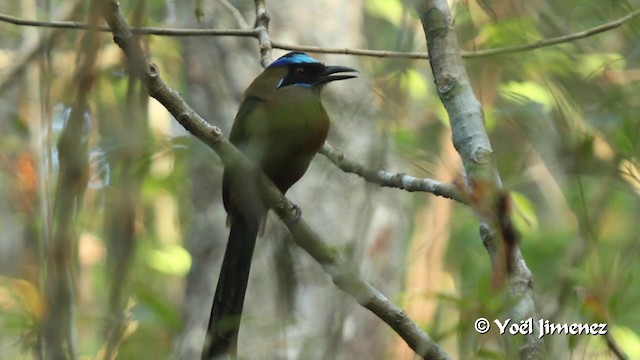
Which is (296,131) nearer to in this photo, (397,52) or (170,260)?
(397,52)

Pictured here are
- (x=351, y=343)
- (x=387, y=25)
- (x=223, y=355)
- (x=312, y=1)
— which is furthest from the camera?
(x=387, y=25)

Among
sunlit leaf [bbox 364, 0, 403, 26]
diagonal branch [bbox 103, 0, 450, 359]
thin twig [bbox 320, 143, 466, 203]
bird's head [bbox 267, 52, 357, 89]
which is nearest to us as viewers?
diagonal branch [bbox 103, 0, 450, 359]

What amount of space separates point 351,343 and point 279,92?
174cm

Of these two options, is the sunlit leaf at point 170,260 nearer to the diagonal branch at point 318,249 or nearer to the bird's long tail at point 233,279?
the bird's long tail at point 233,279

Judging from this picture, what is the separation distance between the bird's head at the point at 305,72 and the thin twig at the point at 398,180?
0.61 m

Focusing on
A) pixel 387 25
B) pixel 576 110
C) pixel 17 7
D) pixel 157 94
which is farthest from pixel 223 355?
pixel 387 25

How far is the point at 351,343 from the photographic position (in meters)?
5.07

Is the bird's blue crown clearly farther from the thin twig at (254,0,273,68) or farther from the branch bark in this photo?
the branch bark

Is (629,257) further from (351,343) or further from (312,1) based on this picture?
(312,1)

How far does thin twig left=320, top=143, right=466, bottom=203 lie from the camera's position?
2.68m

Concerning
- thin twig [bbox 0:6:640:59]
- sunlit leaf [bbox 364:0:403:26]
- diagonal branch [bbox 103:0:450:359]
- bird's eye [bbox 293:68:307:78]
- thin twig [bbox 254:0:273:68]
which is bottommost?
diagonal branch [bbox 103:0:450:359]

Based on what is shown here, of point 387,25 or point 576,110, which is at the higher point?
point 387,25

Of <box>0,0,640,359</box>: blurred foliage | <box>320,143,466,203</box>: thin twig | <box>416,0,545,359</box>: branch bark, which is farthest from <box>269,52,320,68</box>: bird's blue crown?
<box>416,0,545,359</box>: branch bark

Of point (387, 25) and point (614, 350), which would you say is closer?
point (614, 350)
